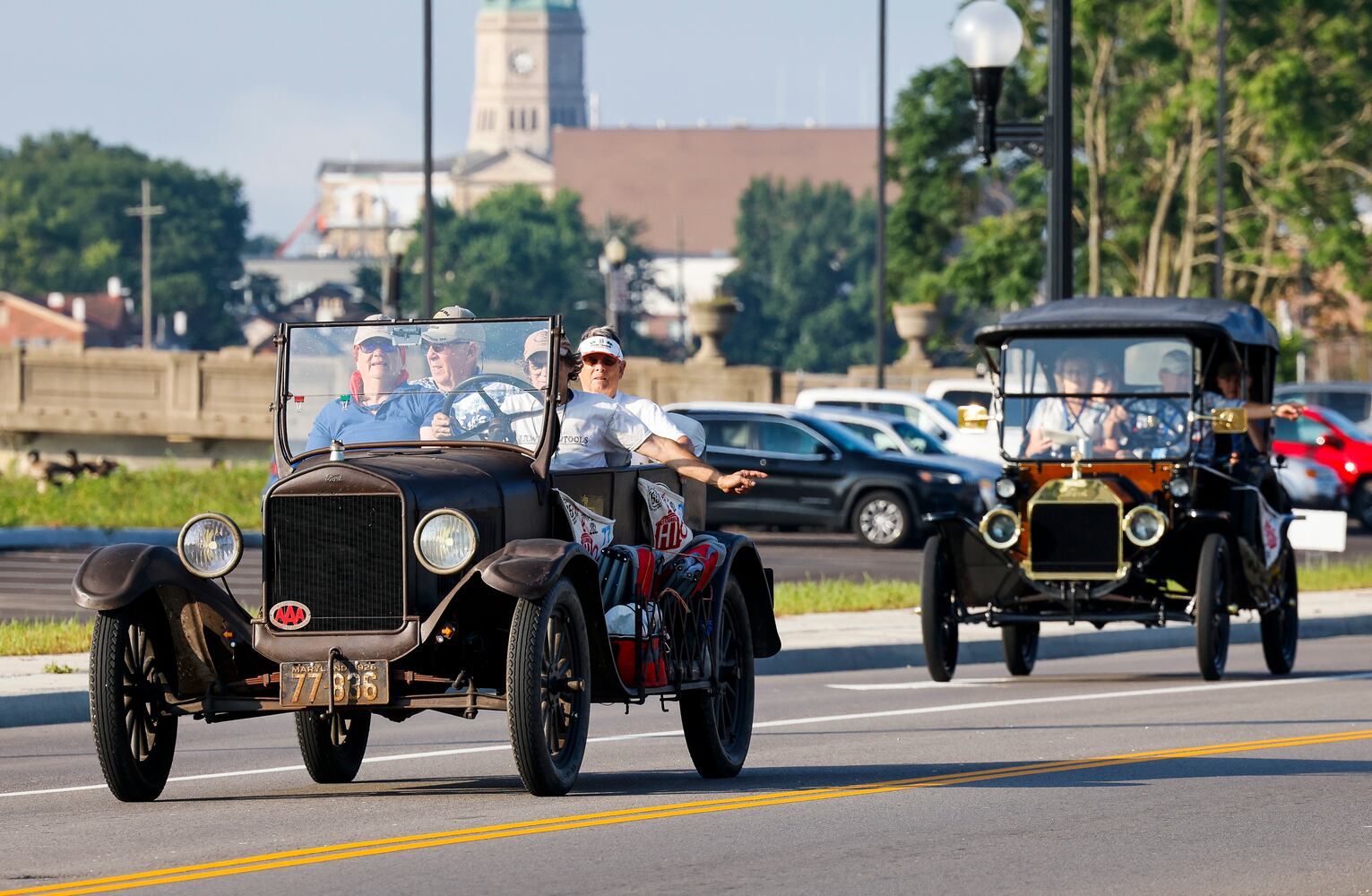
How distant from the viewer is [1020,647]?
55.5 ft

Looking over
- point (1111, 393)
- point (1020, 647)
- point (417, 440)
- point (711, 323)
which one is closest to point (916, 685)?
point (1020, 647)

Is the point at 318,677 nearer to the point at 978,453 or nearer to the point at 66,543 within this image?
the point at 66,543

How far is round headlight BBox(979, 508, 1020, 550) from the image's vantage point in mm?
15820

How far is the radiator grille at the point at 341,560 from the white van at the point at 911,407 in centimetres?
2589

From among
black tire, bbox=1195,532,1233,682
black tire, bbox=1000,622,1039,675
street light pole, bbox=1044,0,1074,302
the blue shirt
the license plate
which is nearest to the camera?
the license plate

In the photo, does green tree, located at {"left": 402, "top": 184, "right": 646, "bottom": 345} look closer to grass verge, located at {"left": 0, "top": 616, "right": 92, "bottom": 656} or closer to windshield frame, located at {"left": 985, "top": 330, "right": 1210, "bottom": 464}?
grass verge, located at {"left": 0, "top": 616, "right": 92, "bottom": 656}

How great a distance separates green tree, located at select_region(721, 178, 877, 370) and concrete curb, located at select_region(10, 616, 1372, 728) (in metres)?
141

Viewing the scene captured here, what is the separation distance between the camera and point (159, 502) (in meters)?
33.5

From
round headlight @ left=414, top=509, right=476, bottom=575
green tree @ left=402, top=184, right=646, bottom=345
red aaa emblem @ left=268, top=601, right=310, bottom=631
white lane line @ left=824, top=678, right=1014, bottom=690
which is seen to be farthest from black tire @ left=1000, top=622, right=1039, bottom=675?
green tree @ left=402, top=184, right=646, bottom=345

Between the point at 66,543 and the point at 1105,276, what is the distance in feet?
130

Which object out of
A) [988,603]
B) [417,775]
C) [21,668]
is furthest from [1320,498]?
[417,775]

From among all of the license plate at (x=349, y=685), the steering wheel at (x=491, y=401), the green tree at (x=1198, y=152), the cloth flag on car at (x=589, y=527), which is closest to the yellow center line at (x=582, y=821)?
the license plate at (x=349, y=685)

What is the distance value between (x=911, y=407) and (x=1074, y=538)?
20.8 metres

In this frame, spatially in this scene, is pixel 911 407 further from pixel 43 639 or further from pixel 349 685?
pixel 349 685
